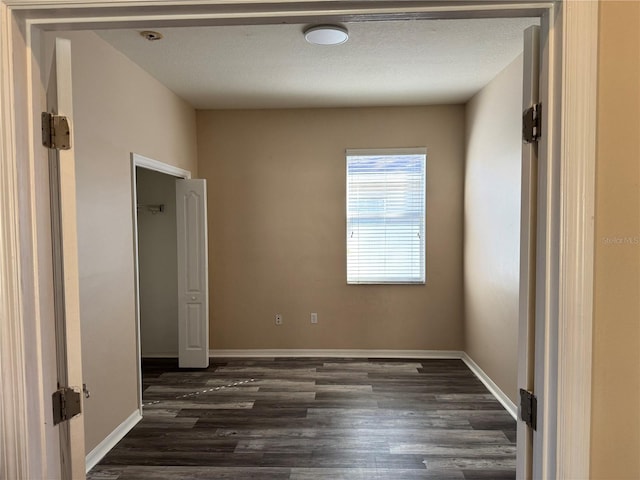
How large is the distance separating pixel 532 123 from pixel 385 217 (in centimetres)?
343

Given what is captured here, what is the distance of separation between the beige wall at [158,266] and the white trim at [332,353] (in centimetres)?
65

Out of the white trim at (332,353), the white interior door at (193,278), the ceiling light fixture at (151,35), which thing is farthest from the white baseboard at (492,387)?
the ceiling light fixture at (151,35)

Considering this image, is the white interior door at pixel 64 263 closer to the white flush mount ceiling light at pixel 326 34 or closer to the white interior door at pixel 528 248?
the white interior door at pixel 528 248

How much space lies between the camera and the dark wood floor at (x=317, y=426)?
242 centimetres

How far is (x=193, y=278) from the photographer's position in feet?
13.6

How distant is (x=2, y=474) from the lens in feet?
3.26

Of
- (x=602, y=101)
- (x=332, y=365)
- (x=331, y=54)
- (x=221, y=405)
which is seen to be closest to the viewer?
(x=602, y=101)

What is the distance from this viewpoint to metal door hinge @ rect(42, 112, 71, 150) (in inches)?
41.6

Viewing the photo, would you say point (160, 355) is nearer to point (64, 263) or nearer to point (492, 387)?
point (492, 387)

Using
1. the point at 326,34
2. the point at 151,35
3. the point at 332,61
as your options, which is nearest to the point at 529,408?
the point at 326,34

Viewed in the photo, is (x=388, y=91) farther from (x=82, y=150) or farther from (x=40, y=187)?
(x=40, y=187)

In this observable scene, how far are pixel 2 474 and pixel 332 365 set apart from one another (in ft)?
11.4

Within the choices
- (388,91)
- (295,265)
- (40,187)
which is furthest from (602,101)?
(295,265)

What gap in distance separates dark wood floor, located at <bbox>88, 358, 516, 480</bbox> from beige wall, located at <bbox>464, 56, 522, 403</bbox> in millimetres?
414
